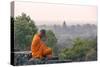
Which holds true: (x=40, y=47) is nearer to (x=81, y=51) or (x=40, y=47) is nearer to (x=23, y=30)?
(x=23, y=30)

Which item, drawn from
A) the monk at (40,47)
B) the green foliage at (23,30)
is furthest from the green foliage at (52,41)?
the green foliage at (23,30)

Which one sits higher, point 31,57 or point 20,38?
point 20,38

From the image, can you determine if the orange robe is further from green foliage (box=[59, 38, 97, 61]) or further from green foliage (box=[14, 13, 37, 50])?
green foliage (box=[59, 38, 97, 61])

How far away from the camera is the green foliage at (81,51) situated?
2.26m

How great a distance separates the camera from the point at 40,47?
213 centimetres

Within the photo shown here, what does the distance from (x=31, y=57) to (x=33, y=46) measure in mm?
115

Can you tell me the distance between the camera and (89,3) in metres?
2.38

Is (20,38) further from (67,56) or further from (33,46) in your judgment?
(67,56)

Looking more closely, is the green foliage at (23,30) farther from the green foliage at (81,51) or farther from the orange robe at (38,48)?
the green foliage at (81,51)

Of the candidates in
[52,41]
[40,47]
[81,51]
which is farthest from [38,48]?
[81,51]

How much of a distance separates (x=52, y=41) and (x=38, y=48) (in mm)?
181

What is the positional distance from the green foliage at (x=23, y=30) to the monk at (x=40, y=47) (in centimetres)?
5

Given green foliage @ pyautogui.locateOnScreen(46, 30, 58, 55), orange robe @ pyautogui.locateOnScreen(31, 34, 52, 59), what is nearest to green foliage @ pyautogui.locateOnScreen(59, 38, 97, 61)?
green foliage @ pyautogui.locateOnScreen(46, 30, 58, 55)
